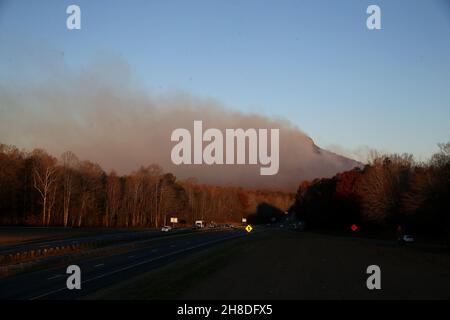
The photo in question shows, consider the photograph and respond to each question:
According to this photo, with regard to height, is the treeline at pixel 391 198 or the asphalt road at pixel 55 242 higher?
the treeline at pixel 391 198

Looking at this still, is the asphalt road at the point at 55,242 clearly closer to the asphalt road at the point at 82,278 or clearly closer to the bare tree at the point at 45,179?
the asphalt road at the point at 82,278

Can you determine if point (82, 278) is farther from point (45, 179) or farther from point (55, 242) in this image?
point (45, 179)

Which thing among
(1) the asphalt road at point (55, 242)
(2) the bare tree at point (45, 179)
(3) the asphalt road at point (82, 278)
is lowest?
(1) the asphalt road at point (55, 242)

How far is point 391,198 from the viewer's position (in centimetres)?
9369

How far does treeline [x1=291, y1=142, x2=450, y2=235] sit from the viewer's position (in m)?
67.2

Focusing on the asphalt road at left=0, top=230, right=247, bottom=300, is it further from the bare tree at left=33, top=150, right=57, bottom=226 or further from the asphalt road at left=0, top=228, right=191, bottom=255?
the bare tree at left=33, top=150, right=57, bottom=226

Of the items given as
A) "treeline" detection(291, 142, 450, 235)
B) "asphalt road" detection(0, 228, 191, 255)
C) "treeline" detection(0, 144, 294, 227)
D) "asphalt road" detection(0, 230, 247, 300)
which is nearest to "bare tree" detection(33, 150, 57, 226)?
"treeline" detection(0, 144, 294, 227)

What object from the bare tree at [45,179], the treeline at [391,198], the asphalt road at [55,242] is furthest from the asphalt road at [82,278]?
the bare tree at [45,179]

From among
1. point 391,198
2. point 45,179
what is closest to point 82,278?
point 391,198

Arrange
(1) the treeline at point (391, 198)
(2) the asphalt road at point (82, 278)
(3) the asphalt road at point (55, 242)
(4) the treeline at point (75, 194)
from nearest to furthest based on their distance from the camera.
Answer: (2) the asphalt road at point (82, 278)
(3) the asphalt road at point (55, 242)
(1) the treeline at point (391, 198)
(4) the treeline at point (75, 194)

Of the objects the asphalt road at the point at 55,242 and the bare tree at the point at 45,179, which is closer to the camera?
the asphalt road at the point at 55,242

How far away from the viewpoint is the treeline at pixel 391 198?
67.2m

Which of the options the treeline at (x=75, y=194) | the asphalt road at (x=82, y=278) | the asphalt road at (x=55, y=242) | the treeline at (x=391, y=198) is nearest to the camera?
the asphalt road at (x=82, y=278)
